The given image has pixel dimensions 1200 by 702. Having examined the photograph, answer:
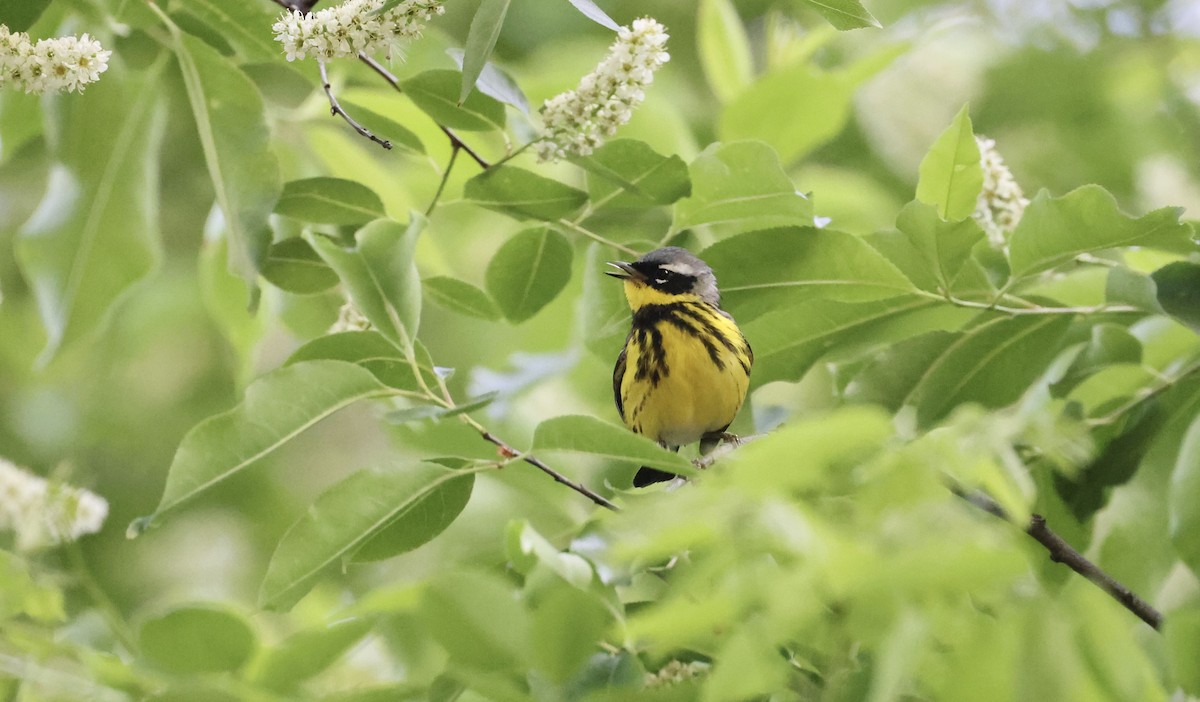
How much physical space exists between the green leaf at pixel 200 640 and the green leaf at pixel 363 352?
360mm

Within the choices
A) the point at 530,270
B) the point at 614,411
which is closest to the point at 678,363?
the point at 614,411

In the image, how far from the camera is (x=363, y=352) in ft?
4.66

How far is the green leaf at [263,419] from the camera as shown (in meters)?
1.29

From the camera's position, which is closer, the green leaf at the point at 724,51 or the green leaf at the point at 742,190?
the green leaf at the point at 742,190

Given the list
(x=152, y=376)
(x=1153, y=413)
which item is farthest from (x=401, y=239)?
(x=152, y=376)

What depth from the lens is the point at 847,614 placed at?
0.76 meters

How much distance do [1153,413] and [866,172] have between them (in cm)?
285

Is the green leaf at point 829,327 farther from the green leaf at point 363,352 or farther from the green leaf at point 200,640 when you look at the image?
the green leaf at point 200,640

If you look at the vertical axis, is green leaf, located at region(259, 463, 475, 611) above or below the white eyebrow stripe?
above

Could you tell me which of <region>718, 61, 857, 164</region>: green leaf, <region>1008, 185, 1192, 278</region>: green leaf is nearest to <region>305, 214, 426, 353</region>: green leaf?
<region>1008, 185, 1192, 278</region>: green leaf

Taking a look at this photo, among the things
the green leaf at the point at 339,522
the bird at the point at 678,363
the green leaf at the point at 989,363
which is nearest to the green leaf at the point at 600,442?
the green leaf at the point at 339,522

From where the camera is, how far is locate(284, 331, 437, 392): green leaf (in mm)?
1409

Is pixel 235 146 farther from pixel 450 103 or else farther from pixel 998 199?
pixel 998 199

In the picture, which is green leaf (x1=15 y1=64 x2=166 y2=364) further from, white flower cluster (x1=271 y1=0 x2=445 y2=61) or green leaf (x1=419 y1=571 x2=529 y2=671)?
green leaf (x1=419 y1=571 x2=529 y2=671)
